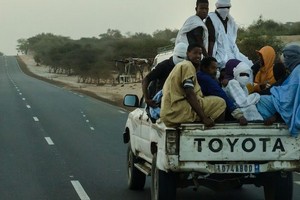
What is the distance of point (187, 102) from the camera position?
7469 millimetres

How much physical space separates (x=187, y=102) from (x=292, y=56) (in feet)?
4.85

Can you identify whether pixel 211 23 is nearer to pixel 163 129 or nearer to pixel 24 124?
pixel 163 129

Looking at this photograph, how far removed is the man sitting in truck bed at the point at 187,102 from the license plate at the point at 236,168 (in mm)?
469

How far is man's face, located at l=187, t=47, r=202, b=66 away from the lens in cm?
795

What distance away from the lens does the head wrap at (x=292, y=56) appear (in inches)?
319

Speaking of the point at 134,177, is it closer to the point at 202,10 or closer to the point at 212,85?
the point at 202,10

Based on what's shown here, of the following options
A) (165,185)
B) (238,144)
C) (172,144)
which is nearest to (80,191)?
(165,185)

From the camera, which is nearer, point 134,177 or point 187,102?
point 187,102

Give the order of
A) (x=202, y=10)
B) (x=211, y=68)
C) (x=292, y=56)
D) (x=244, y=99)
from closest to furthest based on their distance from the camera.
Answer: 1. (x=244, y=99)
2. (x=211, y=68)
3. (x=292, y=56)
4. (x=202, y=10)

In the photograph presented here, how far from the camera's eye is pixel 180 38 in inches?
370

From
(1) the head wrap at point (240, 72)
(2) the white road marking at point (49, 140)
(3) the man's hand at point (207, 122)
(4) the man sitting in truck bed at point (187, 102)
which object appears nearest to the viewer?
(3) the man's hand at point (207, 122)

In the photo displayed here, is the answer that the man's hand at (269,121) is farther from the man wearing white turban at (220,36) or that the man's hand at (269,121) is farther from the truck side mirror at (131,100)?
the truck side mirror at (131,100)

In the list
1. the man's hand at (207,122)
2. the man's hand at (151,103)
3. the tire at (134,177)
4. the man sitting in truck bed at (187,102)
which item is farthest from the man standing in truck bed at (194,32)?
the man's hand at (207,122)

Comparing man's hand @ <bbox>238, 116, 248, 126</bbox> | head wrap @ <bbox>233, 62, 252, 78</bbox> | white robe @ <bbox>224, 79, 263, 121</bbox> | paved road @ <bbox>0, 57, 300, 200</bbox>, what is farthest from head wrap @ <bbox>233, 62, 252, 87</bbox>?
paved road @ <bbox>0, 57, 300, 200</bbox>
